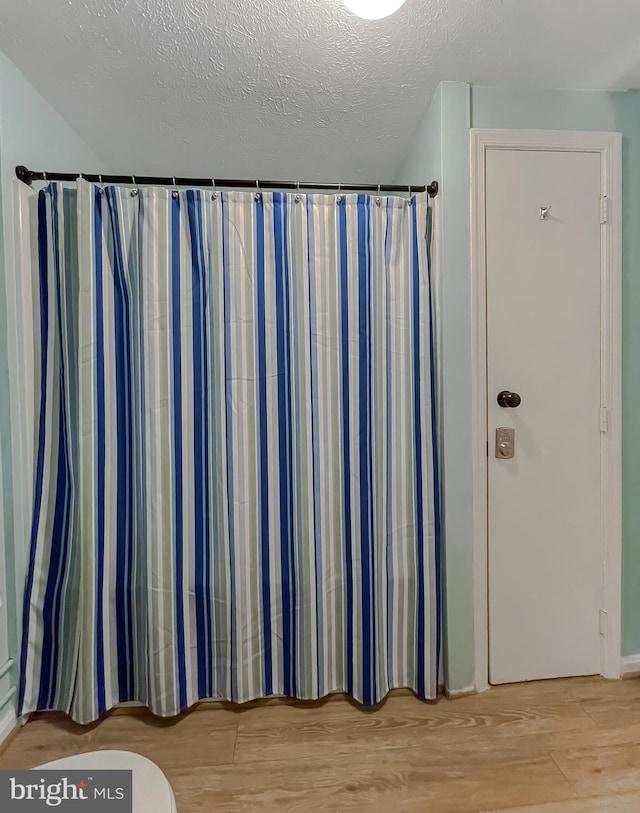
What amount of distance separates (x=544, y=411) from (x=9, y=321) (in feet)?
6.47

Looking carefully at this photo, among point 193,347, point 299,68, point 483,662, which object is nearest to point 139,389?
point 193,347

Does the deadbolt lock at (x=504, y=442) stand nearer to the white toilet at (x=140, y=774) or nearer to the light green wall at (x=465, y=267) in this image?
the light green wall at (x=465, y=267)

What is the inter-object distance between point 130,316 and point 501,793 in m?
1.91

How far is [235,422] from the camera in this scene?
151 cm

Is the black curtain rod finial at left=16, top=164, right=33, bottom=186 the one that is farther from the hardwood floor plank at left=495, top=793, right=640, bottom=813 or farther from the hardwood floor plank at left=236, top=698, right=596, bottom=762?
the hardwood floor plank at left=495, top=793, right=640, bottom=813

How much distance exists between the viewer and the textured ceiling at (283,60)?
1205 millimetres

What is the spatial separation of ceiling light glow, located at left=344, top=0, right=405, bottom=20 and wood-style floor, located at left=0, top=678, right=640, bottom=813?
2214mm

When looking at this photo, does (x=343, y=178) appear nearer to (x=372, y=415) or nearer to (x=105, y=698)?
(x=372, y=415)

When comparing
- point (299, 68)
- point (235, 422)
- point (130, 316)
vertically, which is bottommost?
point (235, 422)

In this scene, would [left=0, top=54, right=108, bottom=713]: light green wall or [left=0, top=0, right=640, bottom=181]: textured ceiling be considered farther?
[left=0, top=54, right=108, bottom=713]: light green wall

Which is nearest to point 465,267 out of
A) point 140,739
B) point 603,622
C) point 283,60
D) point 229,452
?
point 283,60

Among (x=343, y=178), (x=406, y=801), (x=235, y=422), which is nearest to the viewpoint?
(x=406, y=801)

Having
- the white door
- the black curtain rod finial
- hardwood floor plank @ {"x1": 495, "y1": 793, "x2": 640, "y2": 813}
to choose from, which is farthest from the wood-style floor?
the black curtain rod finial

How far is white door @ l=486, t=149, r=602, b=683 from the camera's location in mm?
1561
